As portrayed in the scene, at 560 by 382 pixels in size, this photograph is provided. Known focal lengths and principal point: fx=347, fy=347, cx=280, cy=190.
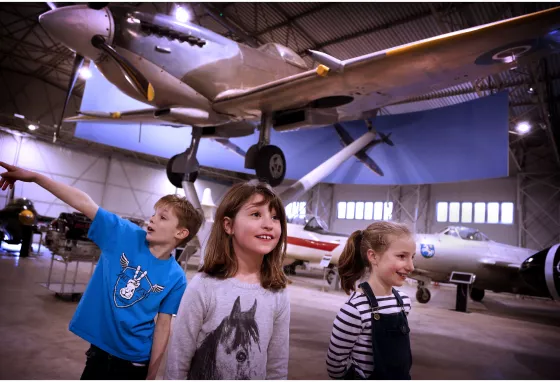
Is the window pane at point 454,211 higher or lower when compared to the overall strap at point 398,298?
higher

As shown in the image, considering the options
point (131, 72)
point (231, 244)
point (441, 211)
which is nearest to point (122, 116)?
point (131, 72)

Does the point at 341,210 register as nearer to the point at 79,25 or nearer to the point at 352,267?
the point at 79,25

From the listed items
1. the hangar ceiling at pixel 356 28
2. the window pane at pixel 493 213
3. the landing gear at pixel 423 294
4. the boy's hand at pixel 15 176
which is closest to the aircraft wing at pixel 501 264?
the landing gear at pixel 423 294

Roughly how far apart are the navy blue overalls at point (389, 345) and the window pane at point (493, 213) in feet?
55.3

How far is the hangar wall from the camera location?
58.6 ft

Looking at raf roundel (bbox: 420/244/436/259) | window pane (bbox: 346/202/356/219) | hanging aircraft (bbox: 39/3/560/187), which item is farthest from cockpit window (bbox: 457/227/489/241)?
window pane (bbox: 346/202/356/219)

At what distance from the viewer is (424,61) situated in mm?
4152

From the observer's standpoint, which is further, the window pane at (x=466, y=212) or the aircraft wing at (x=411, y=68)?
the window pane at (x=466, y=212)

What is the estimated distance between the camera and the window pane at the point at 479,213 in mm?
15375

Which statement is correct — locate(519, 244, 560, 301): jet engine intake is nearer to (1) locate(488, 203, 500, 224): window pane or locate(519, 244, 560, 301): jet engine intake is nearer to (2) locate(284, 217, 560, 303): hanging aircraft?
(2) locate(284, 217, 560, 303): hanging aircraft

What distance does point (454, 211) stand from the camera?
16.6 m

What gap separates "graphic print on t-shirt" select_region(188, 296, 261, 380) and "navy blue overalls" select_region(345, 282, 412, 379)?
0.56 m

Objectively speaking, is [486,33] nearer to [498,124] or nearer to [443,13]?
[498,124]

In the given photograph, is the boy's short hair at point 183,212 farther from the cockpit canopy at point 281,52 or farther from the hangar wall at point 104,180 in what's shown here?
the hangar wall at point 104,180
